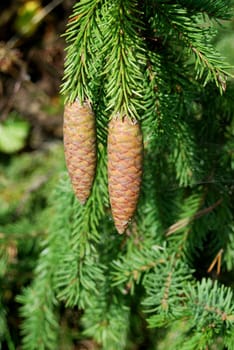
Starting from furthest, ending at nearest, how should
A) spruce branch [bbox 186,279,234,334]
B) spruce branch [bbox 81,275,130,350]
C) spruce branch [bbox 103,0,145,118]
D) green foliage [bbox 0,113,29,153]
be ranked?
1. green foliage [bbox 0,113,29,153]
2. spruce branch [bbox 81,275,130,350]
3. spruce branch [bbox 186,279,234,334]
4. spruce branch [bbox 103,0,145,118]

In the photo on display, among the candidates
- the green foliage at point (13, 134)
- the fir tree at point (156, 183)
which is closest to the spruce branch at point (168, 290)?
the fir tree at point (156, 183)

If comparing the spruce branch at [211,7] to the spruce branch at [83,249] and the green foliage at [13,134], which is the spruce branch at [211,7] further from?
the green foliage at [13,134]

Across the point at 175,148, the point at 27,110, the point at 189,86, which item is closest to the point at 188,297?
the point at 175,148

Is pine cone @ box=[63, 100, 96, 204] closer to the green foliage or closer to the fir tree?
the fir tree

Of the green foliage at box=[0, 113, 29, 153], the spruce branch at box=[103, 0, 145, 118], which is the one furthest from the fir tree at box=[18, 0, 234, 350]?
the green foliage at box=[0, 113, 29, 153]

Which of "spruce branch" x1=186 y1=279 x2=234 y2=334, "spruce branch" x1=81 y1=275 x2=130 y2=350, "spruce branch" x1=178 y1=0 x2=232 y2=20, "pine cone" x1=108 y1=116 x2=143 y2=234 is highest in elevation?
"spruce branch" x1=178 y1=0 x2=232 y2=20

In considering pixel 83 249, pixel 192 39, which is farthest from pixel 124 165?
pixel 83 249
